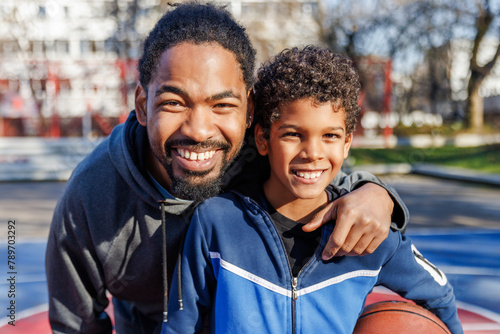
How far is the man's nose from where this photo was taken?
1852 mm

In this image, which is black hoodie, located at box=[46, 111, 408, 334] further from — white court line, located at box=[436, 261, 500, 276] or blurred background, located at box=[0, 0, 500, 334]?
blurred background, located at box=[0, 0, 500, 334]

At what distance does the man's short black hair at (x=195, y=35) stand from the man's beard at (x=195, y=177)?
0.30 m

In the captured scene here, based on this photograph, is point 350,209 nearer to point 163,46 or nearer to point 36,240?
point 163,46

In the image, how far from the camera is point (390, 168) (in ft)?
47.1

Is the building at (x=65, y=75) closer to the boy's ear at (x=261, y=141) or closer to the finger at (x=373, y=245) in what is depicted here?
the boy's ear at (x=261, y=141)

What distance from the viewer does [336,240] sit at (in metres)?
1.87

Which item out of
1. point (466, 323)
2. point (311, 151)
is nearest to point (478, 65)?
point (466, 323)

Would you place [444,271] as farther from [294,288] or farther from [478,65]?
[478,65]

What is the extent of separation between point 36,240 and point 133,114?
15.2ft

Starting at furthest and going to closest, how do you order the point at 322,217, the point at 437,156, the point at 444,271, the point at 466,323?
1. the point at 437,156
2. the point at 444,271
3. the point at 466,323
4. the point at 322,217

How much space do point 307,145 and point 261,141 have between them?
24 cm

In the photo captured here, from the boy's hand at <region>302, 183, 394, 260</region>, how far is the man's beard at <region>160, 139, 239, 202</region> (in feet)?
1.35

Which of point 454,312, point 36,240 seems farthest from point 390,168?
point 454,312

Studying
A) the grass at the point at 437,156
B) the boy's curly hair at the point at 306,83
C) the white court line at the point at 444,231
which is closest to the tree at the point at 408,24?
the grass at the point at 437,156
